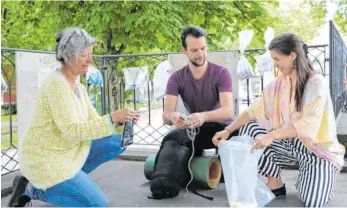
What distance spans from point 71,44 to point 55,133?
1.69 ft

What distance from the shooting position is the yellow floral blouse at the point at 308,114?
8.60 feet

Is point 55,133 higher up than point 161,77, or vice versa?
point 161,77

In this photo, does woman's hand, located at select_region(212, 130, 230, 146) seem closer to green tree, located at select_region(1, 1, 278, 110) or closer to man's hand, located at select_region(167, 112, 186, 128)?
man's hand, located at select_region(167, 112, 186, 128)

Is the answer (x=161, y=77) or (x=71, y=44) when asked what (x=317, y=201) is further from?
(x=161, y=77)

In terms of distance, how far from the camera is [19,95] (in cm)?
356

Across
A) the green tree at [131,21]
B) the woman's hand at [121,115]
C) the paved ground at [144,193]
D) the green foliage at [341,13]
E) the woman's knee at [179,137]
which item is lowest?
the paved ground at [144,193]

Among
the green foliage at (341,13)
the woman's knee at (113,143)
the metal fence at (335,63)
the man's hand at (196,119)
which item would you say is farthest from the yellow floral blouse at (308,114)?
the green foliage at (341,13)

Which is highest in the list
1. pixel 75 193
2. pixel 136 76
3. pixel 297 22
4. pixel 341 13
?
pixel 297 22

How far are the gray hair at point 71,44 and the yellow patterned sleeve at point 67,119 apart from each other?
172 mm

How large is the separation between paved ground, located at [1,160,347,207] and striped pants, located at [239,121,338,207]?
0.18 m

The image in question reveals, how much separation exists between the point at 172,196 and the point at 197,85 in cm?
94

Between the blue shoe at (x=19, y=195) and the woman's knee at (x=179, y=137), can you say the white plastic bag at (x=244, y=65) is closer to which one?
the woman's knee at (x=179, y=137)

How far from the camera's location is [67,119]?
7.16 feet

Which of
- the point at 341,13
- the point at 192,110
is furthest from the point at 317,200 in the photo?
the point at 341,13
